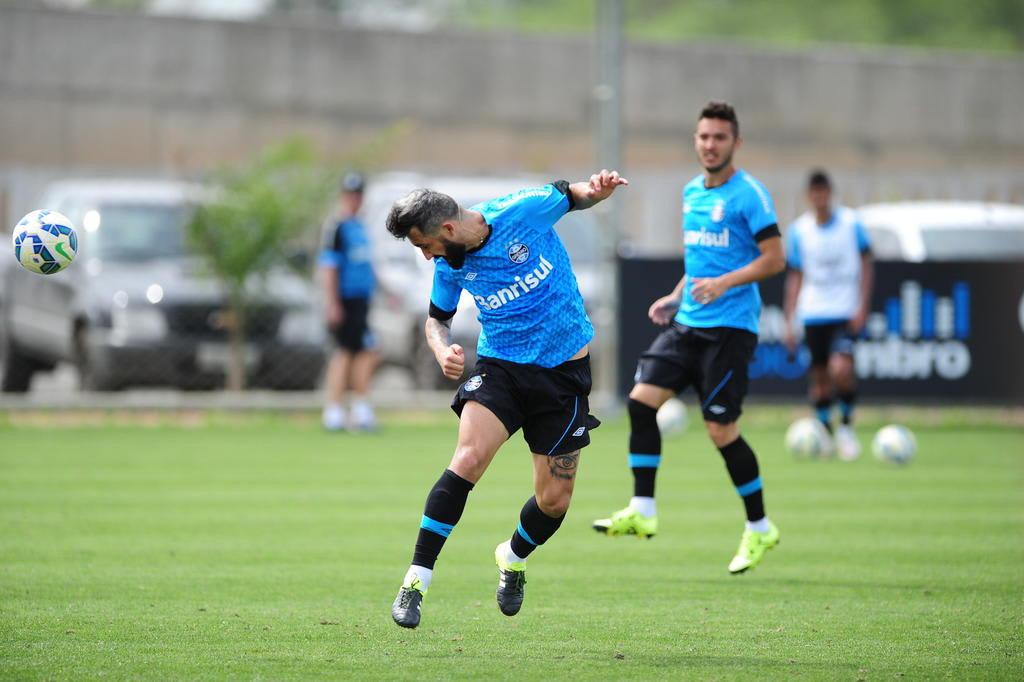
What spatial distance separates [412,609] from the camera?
6.39 metres

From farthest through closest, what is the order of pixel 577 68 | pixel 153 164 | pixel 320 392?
pixel 577 68
pixel 153 164
pixel 320 392

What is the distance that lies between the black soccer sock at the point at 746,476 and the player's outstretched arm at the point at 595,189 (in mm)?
2227

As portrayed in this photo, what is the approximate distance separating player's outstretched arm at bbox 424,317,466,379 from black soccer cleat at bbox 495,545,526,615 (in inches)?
36.6

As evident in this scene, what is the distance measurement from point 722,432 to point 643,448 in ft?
1.54

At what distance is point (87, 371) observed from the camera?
17.4m

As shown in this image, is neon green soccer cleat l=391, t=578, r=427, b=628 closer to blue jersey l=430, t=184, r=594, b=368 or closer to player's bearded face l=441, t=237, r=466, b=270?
blue jersey l=430, t=184, r=594, b=368

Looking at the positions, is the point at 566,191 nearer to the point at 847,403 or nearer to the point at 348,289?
the point at 847,403

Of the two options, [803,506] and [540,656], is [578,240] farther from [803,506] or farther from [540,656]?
[540,656]

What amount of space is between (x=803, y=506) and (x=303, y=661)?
5802 millimetres

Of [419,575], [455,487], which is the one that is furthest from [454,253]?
[419,575]

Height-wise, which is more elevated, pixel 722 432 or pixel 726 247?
pixel 726 247

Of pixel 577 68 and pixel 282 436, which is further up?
pixel 577 68

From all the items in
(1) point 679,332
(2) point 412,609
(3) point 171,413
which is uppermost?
(1) point 679,332

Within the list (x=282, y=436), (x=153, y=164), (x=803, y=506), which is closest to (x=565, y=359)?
(x=803, y=506)
